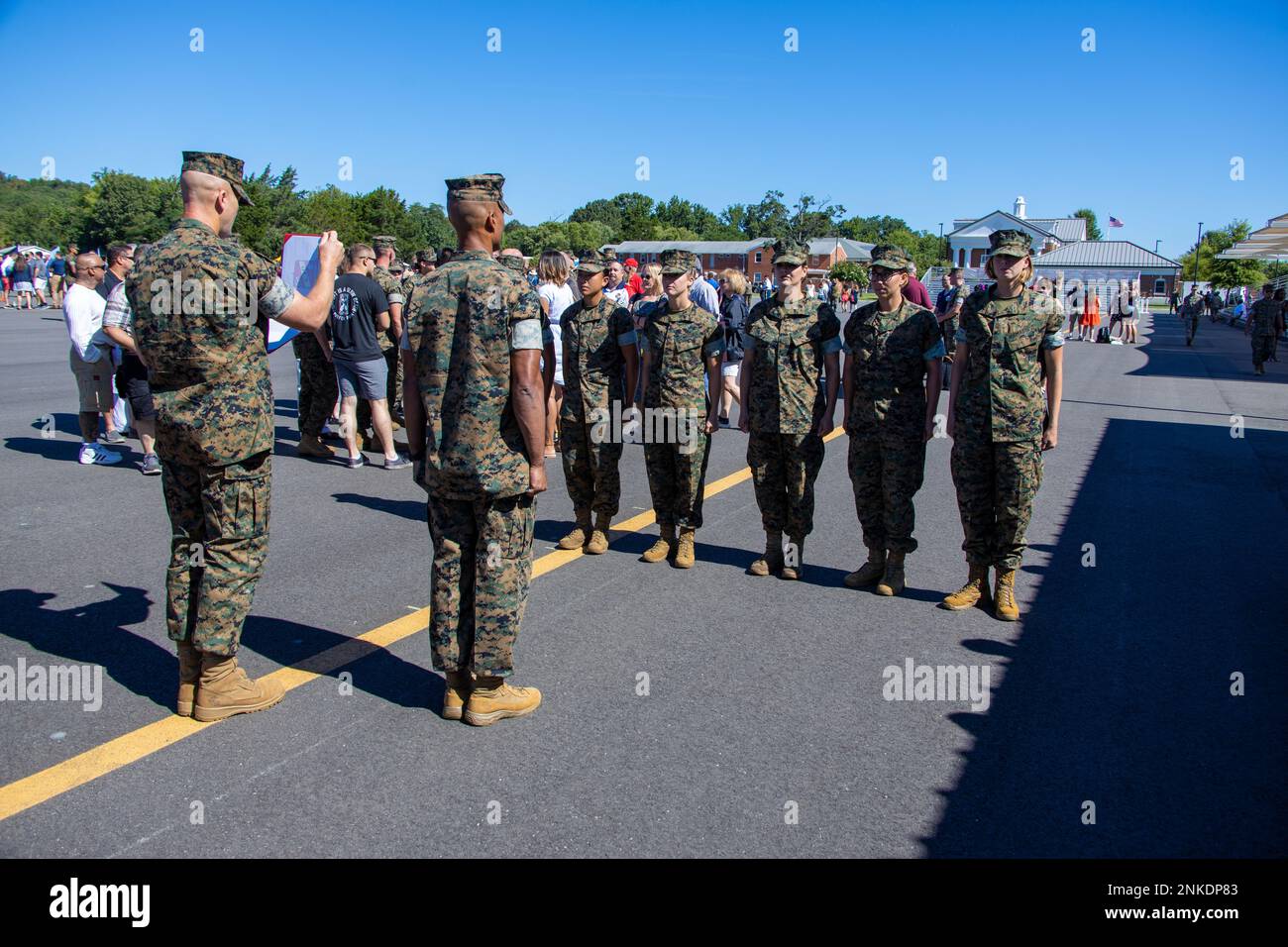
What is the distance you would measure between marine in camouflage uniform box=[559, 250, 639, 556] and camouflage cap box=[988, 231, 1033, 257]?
2335 mm

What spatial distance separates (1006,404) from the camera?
5027mm

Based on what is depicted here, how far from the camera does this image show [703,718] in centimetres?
387

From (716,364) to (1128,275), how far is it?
8754cm

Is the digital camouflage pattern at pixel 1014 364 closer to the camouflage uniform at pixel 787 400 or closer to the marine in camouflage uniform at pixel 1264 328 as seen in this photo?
the camouflage uniform at pixel 787 400

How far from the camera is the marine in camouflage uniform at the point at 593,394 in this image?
242 inches

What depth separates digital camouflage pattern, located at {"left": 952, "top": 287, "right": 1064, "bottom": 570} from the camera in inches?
198

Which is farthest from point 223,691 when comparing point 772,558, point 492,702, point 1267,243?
point 1267,243

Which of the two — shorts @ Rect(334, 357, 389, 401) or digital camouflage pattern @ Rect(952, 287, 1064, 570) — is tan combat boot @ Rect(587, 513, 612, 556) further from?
shorts @ Rect(334, 357, 389, 401)

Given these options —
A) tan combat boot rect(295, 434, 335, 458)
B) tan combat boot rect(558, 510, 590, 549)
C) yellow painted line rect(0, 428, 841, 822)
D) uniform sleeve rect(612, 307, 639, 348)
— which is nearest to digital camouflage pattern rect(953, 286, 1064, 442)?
uniform sleeve rect(612, 307, 639, 348)

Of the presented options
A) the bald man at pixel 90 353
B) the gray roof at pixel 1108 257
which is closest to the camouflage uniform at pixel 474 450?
the bald man at pixel 90 353

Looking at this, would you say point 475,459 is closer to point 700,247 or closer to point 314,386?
point 314,386

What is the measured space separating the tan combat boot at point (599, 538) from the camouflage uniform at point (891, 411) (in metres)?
1.78

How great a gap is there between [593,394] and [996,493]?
2.64m

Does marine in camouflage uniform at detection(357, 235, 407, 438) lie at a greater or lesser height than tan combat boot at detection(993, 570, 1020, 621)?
greater
